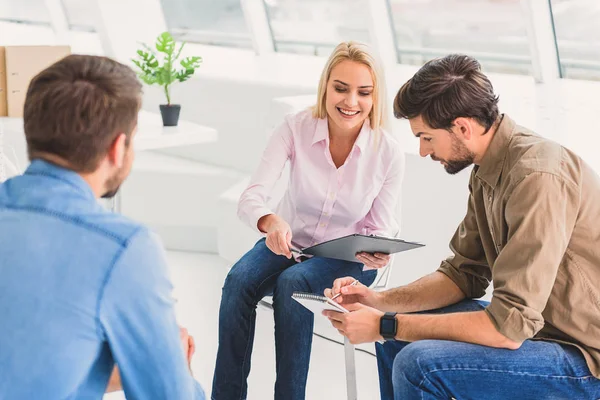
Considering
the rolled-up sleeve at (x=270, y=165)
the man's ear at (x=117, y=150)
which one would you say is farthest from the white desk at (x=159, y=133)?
the man's ear at (x=117, y=150)

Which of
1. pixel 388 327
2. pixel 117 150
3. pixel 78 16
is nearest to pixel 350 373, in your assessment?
pixel 388 327

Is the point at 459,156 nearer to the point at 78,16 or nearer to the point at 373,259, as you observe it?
the point at 373,259

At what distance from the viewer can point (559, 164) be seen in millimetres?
1740

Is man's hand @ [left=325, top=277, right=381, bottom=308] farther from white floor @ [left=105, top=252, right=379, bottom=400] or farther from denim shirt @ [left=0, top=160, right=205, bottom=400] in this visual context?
denim shirt @ [left=0, top=160, right=205, bottom=400]

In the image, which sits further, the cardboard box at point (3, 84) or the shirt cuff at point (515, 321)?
the cardboard box at point (3, 84)

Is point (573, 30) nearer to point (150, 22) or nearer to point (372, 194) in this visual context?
point (372, 194)

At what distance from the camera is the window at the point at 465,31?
472cm

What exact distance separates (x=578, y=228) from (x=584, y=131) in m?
1.85

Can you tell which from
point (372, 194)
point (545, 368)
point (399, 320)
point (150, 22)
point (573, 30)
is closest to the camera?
point (545, 368)

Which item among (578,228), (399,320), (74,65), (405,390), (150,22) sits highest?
(150,22)

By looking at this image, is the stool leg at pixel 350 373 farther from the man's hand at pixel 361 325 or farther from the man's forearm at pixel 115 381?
the man's forearm at pixel 115 381

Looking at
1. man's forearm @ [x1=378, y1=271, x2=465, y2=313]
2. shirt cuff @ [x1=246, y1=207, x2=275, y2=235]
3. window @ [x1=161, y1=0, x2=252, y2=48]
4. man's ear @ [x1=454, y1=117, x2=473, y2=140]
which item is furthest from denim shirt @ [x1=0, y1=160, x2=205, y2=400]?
window @ [x1=161, y1=0, x2=252, y2=48]

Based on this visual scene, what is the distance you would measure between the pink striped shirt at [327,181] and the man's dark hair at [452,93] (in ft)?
2.15

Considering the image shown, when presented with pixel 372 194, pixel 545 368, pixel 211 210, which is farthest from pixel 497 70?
pixel 545 368
